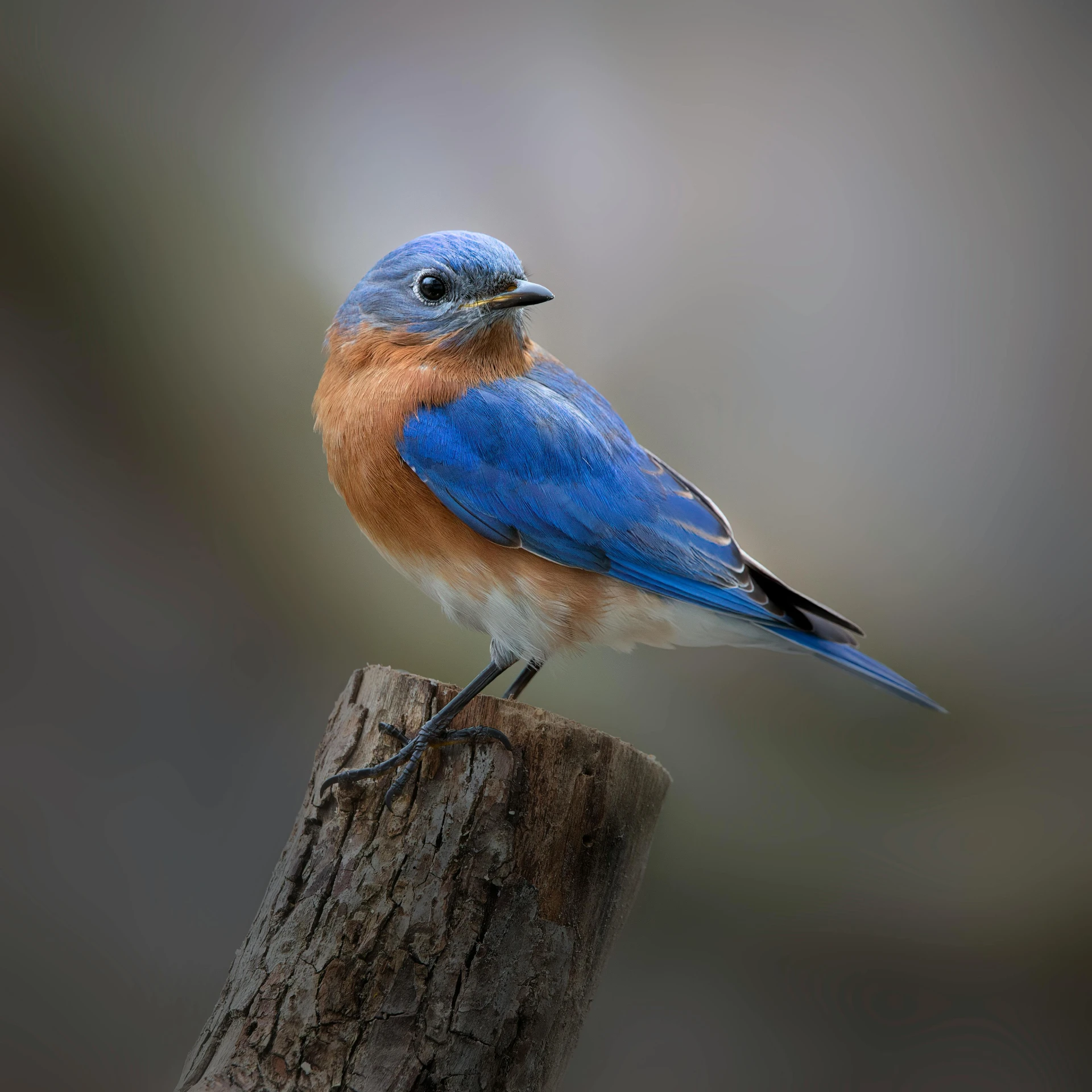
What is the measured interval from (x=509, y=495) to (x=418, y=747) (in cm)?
69

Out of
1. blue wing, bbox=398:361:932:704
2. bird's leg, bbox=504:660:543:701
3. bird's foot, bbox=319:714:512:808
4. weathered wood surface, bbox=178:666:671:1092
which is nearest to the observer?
weathered wood surface, bbox=178:666:671:1092

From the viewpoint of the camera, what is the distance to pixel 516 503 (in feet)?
8.13

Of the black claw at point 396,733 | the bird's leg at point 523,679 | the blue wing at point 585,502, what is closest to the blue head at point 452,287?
the blue wing at point 585,502

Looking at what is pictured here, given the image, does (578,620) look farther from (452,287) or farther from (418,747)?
(452,287)

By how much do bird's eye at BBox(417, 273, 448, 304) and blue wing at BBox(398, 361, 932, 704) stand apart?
0.29 metres

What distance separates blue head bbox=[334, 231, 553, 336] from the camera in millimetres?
2596

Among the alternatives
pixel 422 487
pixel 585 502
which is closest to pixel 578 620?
pixel 585 502

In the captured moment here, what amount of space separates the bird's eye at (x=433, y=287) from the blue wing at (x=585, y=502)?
0.94 feet

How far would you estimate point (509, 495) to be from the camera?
2480 mm

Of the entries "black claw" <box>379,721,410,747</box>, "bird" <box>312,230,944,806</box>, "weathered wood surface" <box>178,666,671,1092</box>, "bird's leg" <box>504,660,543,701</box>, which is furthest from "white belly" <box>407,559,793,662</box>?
"black claw" <box>379,721,410,747</box>

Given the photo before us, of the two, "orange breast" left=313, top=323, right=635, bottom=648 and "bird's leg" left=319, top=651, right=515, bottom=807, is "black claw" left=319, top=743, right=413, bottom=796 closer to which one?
"bird's leg" left=319, top=651, right=515, bottom=807

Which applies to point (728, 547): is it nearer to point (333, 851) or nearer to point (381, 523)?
point (381, 523)

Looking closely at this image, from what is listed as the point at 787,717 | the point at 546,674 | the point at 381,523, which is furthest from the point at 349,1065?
the point at 787,717

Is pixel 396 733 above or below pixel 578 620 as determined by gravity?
below
